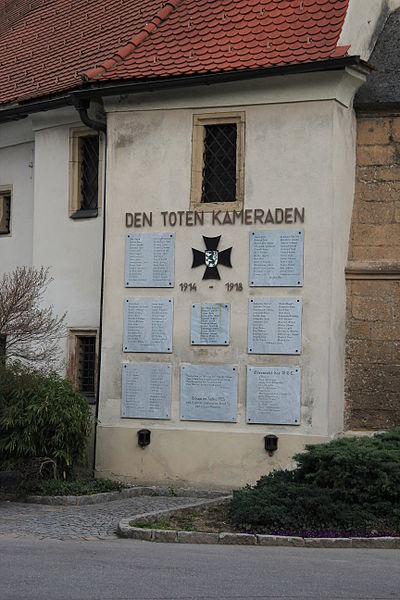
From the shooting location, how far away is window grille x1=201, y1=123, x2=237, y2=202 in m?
17.6

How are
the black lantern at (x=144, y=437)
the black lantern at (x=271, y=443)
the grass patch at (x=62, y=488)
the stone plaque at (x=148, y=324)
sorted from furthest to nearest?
the stone plaque at (x=148, y=324) < the black lantern at (x=144, y=437) < the black lantern at (x=271, y=443) < the grass patch at (x=62, y=488)

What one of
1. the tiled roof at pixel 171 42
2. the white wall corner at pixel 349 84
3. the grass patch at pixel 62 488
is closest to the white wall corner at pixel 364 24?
the tiled roof at pixel 171 42

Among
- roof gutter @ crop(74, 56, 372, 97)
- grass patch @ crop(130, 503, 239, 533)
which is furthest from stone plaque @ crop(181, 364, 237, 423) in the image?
roof gutter @ crop(74, 56, 372, 97)

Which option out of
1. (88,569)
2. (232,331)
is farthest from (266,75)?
(88,569)

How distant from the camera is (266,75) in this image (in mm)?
16875

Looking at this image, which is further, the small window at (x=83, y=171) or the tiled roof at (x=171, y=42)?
the small window at (x=83, y=171)

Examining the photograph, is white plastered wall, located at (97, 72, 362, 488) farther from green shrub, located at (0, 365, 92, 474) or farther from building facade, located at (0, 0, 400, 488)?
green shrub, located at (0, 365, 92, 474)

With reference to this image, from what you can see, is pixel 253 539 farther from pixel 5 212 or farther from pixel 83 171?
pixel 5 212

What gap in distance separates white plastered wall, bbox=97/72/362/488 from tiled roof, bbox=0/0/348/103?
0.43 meters

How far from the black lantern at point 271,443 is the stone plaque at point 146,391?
164cm

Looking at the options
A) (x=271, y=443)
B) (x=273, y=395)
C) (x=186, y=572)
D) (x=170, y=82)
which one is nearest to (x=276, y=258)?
(x=273, y=395)

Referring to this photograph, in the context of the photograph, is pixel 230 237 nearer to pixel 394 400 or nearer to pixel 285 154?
pixel 285 154

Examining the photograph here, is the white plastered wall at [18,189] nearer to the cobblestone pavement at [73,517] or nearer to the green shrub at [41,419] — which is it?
the green shrub at [41,419]

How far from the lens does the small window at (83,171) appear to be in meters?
19.3
